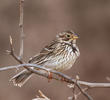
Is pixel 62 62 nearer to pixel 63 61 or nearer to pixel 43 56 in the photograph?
pixel 63 61

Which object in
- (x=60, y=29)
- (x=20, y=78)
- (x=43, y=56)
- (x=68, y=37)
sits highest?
(x=68, y=37)

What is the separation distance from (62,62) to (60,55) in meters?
0.13

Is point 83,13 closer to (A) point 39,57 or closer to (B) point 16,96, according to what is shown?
(B) point 16,96

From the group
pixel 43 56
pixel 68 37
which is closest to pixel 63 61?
pixel 43 56

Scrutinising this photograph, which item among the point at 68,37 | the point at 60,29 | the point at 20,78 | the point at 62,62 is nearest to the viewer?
the point at 20,78

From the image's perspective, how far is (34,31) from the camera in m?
11.3

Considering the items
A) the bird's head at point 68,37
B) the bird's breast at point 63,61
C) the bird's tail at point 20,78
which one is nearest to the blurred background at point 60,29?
the bird's head at point 68,37

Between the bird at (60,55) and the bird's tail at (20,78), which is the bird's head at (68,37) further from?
the bird's tail at (20,78)

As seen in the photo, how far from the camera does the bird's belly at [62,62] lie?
5.71m

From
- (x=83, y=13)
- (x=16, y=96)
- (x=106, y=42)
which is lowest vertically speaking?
(x=16, y=96)

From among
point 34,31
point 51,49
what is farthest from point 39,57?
point 34,31

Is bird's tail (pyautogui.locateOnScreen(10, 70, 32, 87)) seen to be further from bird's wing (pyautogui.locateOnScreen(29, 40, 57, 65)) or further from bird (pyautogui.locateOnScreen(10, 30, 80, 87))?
bird's wing (pyautogui.locateOnScreen(29, 40, 57, 65))

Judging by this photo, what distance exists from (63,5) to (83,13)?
1.67 ft

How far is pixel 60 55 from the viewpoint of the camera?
5.80m
